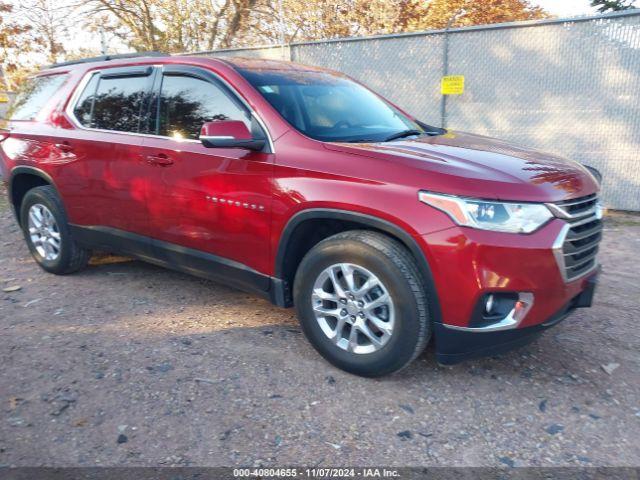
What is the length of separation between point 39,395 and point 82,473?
2.54 ft

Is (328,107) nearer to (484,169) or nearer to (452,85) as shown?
(484,169)

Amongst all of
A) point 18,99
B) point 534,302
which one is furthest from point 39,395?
point 18,99

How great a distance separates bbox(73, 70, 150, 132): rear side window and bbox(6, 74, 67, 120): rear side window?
464 mm

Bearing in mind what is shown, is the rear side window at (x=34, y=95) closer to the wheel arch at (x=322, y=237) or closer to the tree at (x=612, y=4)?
the wheel arch at (x=322, y=237)

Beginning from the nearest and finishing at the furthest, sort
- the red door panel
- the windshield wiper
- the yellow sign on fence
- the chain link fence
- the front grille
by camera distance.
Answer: the front grille < the red door panel < the windshield wiper < the chain link fence < the yellow sign on fence

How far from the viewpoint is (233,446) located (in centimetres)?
243

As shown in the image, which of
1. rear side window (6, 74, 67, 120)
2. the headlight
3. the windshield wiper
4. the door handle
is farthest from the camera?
rear side window (6, 74, 67, 120)

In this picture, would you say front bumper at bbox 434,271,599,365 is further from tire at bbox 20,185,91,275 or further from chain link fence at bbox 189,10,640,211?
chain link fence at bbox 189,10,640,211

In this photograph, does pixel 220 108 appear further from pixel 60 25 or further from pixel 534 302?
pixel 60 25

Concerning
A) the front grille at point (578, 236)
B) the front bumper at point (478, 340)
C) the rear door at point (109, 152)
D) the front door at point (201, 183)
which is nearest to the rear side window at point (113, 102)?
the rear door at point (109, 152)

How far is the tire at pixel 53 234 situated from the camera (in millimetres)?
4516

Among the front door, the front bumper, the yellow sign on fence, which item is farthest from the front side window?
the yellow sign on fence

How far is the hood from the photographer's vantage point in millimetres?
2561

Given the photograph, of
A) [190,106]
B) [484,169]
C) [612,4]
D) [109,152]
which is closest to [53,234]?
[109,152]
